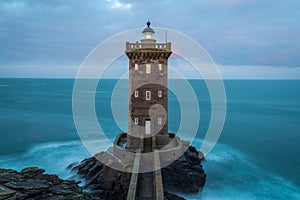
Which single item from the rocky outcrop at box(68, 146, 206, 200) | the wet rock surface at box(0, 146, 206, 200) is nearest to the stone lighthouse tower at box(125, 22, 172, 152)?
the rocky outcrop at box(68, 146, 206, 200)

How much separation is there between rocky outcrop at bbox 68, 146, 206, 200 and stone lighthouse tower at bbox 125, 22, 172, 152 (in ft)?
A: 5.01

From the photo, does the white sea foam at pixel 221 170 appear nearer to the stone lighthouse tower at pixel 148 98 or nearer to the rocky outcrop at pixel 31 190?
the stone lighthouse tower at pixel 148 98

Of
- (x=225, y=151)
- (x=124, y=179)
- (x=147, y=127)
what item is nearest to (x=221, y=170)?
(x=225, y=151)

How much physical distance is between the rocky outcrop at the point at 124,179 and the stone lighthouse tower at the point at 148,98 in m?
1.53

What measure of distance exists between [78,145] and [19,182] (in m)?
12.6

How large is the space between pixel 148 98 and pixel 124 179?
4265 millimetres

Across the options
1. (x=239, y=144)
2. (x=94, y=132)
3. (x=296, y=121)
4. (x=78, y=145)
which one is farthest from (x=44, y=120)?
(x=296, y=121)

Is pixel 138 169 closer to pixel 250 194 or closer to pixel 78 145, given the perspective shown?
pixel 250 194

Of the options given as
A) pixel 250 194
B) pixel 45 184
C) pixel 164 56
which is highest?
pixel 164 56

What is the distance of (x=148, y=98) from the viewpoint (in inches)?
543

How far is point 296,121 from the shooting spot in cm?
3384

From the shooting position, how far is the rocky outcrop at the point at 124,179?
11.3 metres

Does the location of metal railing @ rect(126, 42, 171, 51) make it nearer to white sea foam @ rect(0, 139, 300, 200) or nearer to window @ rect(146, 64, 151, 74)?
window @ rect(146, 64, 151, 74)

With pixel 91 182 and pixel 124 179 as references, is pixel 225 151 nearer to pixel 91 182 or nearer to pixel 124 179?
pixel 124 179
